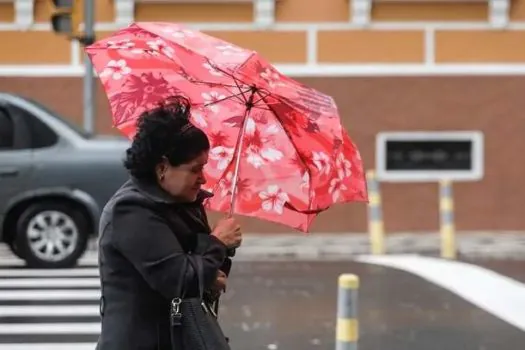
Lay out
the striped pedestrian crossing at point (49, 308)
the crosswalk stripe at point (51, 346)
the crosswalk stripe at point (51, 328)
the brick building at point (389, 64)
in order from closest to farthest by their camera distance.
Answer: the crosswalk stripe at point (51, 346), the striped pedestrian crossing at point (49, 308), the crosswalk stripe at point (51, 328), the brick building at point (389, 64)

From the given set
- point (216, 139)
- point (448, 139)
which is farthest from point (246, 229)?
point (216, 139)

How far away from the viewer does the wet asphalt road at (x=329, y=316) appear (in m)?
7.67

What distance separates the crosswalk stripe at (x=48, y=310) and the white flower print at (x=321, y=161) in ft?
17.3

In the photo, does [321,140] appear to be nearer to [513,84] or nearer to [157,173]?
[157,173]

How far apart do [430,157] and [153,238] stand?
13191mm

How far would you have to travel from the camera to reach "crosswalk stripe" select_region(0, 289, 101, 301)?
379 inches

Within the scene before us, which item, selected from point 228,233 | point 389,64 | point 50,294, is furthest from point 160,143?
point 389,64

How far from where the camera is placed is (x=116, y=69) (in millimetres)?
3984

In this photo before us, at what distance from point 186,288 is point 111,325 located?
26 centimetres

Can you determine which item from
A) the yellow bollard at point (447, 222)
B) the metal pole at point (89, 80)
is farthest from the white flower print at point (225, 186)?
the metal pole at point (89, 80)

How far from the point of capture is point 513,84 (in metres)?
15.8

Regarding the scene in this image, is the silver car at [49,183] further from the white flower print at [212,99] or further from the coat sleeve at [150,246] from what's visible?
the coat sleeve at [150,246]

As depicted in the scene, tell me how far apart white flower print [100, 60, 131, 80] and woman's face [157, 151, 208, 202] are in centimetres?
88

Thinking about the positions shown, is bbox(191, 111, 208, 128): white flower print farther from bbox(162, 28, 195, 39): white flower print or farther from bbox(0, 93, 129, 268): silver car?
bbox(0, 93, 129, 268): silver car
